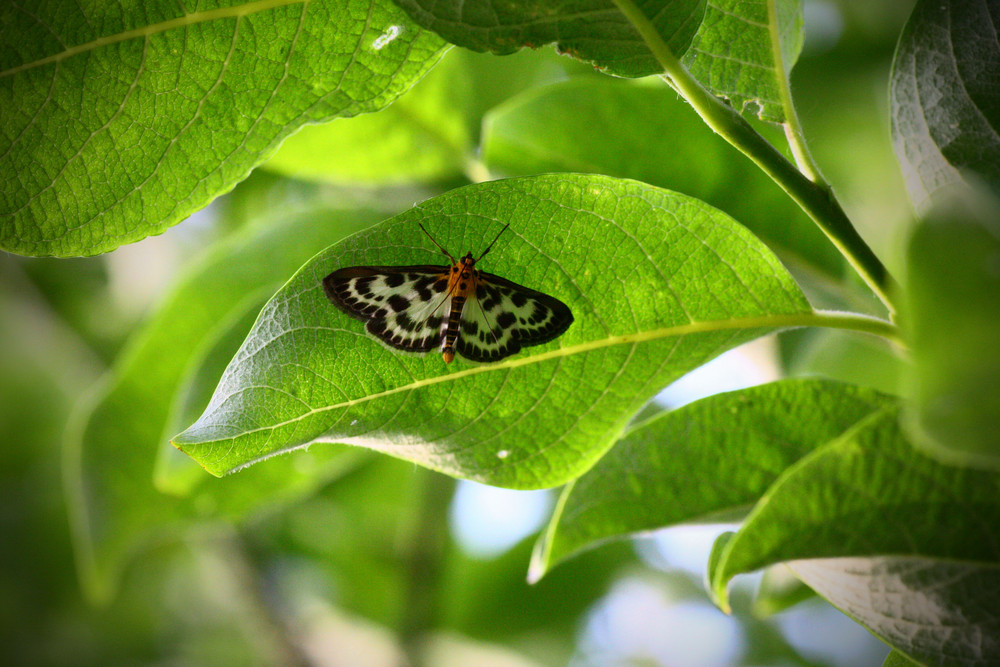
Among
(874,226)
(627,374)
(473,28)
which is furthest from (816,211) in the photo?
(874,226)

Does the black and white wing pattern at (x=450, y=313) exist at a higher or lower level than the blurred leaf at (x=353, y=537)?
lower

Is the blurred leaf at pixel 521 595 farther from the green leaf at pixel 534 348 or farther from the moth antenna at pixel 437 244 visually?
the moth antenna at pixel 437 244

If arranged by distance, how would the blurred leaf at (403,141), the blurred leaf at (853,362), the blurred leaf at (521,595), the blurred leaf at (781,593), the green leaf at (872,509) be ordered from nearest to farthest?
the green leaf at (872,509)
the blurred leaf at (781,593)
the blurred leaf at (403,141)
the blurred leaf at (853,362)
the blurred leaf at (521,595)

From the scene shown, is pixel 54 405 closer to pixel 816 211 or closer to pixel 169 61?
pixel 169 61

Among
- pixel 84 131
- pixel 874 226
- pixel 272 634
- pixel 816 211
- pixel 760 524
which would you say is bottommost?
pixel 760 524

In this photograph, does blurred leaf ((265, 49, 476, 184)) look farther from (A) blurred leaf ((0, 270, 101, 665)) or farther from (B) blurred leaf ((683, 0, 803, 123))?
(A) blurred leaf ((0, 270, 101, 665))

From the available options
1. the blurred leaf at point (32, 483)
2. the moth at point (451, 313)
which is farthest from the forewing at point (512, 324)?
the blurred leaf at point (32, 483)

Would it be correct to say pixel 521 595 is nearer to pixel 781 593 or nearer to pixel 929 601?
pixel 781 593
